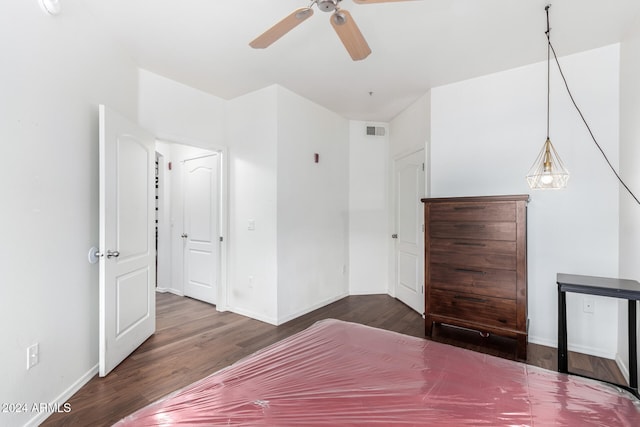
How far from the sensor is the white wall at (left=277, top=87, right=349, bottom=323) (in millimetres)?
3350

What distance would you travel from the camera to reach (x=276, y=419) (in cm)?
92

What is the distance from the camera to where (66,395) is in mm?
1940

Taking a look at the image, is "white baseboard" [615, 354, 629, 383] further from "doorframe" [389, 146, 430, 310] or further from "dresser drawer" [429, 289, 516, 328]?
→ "doorframe" [389, 146, 430, 310]

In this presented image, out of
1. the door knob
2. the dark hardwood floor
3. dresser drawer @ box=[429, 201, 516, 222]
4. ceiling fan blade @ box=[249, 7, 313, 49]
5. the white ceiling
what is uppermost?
the white ceiling

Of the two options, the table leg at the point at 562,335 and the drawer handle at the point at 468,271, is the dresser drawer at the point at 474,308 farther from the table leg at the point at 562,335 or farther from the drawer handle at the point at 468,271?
the table leg at the point at 562,335

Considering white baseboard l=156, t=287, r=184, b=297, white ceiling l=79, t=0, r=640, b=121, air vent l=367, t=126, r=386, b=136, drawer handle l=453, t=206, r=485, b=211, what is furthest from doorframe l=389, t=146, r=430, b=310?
white baseboard l=156, t=287, r=184, b=297

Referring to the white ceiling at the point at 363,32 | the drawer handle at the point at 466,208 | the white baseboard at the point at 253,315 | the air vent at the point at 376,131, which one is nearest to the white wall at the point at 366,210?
the air vent at the point at 376,131

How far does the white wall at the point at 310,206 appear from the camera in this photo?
11.0 feet

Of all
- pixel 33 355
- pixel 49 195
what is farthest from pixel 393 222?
pixel 33 355

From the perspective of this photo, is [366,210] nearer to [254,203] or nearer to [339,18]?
[254,203]

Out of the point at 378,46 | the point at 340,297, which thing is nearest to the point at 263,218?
the point at 340,297

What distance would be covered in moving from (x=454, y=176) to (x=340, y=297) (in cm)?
222

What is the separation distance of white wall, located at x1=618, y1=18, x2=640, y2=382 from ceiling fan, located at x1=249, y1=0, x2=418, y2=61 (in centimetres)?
200

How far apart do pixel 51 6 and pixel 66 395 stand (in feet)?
7.98
